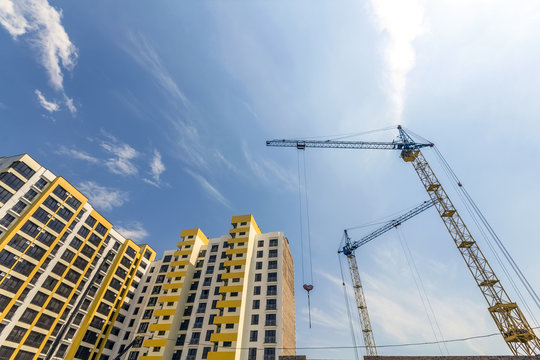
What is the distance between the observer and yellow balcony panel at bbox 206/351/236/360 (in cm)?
4879

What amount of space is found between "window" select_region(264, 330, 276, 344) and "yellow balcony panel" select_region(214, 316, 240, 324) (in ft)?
20.4

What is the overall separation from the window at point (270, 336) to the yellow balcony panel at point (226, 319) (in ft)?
20.4

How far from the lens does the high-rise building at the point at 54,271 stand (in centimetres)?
5338

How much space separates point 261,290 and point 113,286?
4517cm

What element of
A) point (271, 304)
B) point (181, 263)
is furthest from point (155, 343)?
point (271, 304)

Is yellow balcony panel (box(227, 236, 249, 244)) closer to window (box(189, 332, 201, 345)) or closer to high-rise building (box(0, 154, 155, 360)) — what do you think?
window (box(189, 332, 201, 345))

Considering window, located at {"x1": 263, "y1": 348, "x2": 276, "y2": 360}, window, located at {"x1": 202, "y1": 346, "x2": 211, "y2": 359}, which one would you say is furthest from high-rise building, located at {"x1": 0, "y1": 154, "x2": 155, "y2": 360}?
window, located at {"x1": 263, "y1": 348, "x2": 276, "y2": 360}

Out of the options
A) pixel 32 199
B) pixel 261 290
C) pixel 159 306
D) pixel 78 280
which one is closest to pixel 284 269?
pixel 261 290

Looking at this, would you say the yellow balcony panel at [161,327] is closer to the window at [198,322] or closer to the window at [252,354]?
the window at [198,322]

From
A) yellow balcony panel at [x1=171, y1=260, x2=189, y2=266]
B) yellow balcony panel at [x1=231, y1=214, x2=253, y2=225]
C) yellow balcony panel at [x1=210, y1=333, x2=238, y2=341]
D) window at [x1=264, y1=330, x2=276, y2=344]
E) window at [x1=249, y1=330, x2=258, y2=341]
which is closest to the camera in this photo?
window at [x1=264, y1=330, x2=276, y2=344]

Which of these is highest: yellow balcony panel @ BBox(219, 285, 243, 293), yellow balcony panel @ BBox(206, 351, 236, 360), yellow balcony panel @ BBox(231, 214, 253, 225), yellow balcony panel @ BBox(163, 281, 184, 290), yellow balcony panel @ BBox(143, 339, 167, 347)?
yellow balcony panel @ BBox(231, 214, 253, 225)

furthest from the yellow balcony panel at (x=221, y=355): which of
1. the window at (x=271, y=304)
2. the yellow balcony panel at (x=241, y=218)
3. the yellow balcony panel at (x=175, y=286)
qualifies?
the yellow balcony panel at (x=241, y=218)

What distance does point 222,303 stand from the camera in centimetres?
5691

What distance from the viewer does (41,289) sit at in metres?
58.5
